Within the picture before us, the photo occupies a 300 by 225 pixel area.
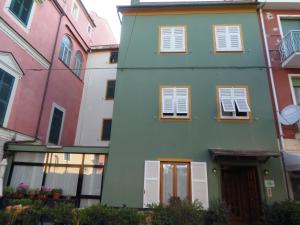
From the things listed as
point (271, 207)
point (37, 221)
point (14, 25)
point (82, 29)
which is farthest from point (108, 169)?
point (82, 29)

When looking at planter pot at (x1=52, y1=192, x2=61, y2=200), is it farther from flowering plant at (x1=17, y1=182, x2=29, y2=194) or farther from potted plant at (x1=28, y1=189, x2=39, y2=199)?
flowering plant at (x1=17, y1=182, x2=29, y2=194)

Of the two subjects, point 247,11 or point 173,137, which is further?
point 247,11

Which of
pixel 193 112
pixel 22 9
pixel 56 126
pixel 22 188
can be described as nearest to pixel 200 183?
pixel 193 112

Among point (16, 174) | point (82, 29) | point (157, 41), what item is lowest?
point (16, 174)

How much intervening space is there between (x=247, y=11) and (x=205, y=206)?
9565mm

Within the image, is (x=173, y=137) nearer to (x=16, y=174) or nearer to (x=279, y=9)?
(x=16, y=174)

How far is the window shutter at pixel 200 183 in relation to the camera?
866cm

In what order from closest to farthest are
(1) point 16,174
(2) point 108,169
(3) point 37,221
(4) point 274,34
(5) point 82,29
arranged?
(3) point 37,221
(2) point 108,169
(1) point 16,174
(4) point 274,34
(5) point 82,29

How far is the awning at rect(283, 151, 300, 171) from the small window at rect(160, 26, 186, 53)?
20.9ft

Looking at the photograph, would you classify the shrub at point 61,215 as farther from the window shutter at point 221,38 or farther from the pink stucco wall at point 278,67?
the window shutter at point 221,38

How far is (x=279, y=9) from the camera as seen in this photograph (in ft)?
38.0

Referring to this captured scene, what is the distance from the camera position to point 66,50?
15.8 m

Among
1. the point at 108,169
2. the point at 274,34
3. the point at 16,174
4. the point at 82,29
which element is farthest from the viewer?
the point at 82,29

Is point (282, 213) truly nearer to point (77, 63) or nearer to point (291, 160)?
point (291, 160)
